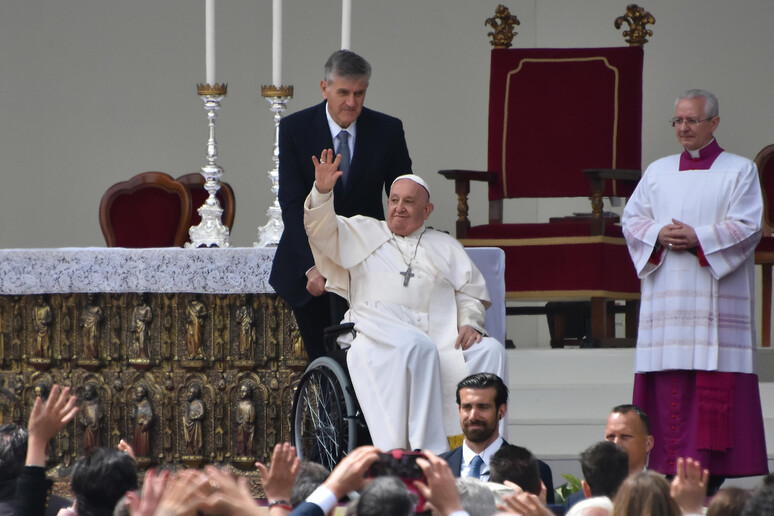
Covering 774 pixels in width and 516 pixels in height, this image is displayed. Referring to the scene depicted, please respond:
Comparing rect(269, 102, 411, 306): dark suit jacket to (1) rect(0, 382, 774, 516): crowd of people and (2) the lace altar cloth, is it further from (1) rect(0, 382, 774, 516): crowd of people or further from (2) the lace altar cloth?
(1) rect(0, 382, 774, 516): crowd of people

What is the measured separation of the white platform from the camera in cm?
654

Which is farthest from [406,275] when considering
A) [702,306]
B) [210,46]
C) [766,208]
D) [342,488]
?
[766,208]

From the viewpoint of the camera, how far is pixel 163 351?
240 inches

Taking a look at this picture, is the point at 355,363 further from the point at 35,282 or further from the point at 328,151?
the point at 35,282

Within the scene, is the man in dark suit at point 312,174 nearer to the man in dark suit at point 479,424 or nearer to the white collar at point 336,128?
the white collar at point 336,128

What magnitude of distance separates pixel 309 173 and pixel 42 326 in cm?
144

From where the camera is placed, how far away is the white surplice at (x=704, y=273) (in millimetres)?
5934

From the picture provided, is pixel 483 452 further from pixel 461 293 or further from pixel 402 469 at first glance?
pixel 402 469

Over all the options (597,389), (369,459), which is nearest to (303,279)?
(597,389)

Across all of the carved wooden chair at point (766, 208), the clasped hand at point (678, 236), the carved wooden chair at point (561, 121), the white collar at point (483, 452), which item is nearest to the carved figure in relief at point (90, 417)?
the white collar at point (483, 452)

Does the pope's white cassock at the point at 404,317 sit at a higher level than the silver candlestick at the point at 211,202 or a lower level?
lower

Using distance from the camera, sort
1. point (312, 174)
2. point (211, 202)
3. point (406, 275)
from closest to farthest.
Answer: point (406, 275) < point (312, 174) < point (211, 202)

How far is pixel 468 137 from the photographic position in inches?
419

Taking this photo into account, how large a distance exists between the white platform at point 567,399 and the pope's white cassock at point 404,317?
1.07m
